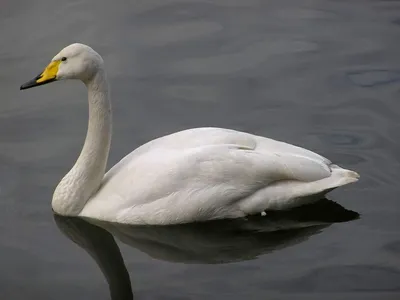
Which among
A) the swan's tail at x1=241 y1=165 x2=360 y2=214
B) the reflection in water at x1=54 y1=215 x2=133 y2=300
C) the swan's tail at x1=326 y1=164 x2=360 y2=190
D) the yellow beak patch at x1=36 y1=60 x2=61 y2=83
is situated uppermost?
the yellow beak patch at x1=36 y1=60 x2=61 y2=83

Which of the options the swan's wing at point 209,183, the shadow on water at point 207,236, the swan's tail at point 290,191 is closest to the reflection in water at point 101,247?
the shadow on water at point 207,236

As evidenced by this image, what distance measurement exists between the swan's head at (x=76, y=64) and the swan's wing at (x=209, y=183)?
863 mm

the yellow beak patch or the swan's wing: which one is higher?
the yellow beak patch

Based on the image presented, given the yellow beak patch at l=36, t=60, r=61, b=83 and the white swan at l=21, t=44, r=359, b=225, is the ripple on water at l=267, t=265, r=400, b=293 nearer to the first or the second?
the white swan at l=21, t=44, r=359, b=225

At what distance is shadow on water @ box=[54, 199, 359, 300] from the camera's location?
8461 mm

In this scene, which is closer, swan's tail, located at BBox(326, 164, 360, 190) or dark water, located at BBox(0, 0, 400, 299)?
dark water, located at BBox(0, 0, 400, 299)

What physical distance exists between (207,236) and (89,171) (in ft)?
3.77

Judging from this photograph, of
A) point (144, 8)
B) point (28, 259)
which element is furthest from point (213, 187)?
point (144, 8)

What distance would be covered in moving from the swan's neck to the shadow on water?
0.17 meters

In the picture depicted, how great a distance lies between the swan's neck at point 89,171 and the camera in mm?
8828

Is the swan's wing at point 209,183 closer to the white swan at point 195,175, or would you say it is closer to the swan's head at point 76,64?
the white swan at point 195,175

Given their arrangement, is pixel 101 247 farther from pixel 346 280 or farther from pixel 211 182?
pixel 346 280

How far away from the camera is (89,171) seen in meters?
8.88

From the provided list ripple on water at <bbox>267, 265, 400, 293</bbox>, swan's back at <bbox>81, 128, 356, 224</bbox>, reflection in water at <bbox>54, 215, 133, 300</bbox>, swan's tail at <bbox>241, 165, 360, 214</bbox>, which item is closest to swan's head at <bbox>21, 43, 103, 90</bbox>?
swan's back at <bbox>81, 128, 356, 224</bbox>
